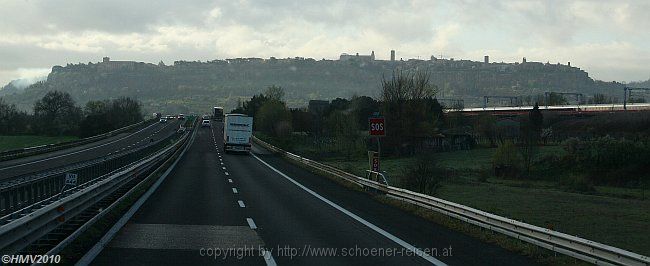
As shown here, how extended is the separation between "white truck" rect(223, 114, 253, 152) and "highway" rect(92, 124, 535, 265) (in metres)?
41.2

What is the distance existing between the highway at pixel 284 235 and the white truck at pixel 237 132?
41.2 metres

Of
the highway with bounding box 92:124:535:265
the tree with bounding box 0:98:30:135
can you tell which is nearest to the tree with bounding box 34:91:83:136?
the tree with bounding box 0:98:30:135

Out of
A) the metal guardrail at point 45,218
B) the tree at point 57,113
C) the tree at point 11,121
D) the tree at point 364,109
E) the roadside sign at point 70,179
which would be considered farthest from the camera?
the tree at point 57,113

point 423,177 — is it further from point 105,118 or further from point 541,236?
point 105,118

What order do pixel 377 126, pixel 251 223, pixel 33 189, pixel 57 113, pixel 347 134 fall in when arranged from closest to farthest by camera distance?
1. pixel 33 189
2. pixel 251 223
3. pixel 377 126
4. pixel 347 134
5. pixel 57 113

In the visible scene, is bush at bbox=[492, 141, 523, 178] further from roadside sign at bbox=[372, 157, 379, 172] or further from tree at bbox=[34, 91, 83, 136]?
tree at bbox=[34, 91, 83, 136]

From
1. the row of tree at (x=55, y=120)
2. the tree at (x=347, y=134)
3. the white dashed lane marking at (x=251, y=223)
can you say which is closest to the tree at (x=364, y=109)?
the tree at (x=347, y=134)

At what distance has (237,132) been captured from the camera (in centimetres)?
6888

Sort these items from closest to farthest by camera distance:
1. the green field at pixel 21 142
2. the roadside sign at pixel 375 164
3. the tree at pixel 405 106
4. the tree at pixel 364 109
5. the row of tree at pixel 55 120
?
the roadside sign at pixel 375 164, the tree at pixel 405 106, the green field at pixel 21 142, the tree at pixel 364 109, the row of tree at pixel 55 120

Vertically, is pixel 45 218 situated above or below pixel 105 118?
above

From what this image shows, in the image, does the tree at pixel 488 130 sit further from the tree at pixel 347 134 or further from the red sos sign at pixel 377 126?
the red sos sign at pixel 377 126

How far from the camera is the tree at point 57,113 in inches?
5364

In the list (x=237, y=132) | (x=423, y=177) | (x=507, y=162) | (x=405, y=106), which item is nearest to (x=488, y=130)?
(x=405, y=106)

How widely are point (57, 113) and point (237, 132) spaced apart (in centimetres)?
9599
